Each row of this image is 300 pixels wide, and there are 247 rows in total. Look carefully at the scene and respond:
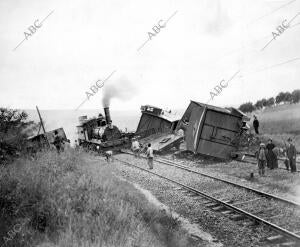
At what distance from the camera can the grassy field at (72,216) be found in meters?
6.21

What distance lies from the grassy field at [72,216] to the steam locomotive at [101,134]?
54.5ft

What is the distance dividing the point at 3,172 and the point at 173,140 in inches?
653

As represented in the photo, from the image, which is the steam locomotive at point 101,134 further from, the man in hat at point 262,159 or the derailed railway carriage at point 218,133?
the man in hat at point 262,159

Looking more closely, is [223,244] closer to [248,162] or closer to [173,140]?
[248,162]

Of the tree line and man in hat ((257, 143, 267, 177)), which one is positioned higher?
the tree line

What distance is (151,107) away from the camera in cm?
2975

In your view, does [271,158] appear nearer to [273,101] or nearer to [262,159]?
[262,159]

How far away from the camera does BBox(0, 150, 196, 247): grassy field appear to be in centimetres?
621

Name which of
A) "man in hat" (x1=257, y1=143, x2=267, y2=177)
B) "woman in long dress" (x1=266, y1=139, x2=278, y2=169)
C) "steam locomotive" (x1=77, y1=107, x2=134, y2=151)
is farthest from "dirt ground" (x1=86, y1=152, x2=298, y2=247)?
"steam locomotive" (x1=77, y1=107, x2=134, y2=151)

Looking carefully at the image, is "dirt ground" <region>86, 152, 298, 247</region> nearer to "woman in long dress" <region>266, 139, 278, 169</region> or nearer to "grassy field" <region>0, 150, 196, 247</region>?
"woman in long dress" <region>266, 139, 278, 169</region>

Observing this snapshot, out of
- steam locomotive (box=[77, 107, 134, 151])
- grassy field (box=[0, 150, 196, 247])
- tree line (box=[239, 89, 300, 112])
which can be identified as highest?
tree line (box=[239, 89, 300, 112])

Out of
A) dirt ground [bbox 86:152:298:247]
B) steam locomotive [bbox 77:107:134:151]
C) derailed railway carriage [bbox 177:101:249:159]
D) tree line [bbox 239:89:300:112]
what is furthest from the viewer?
tree line [bbox 239:89:300:112]

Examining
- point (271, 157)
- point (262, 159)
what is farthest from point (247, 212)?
point (271, 157)

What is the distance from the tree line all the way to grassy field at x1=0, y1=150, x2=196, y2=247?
171 feet
